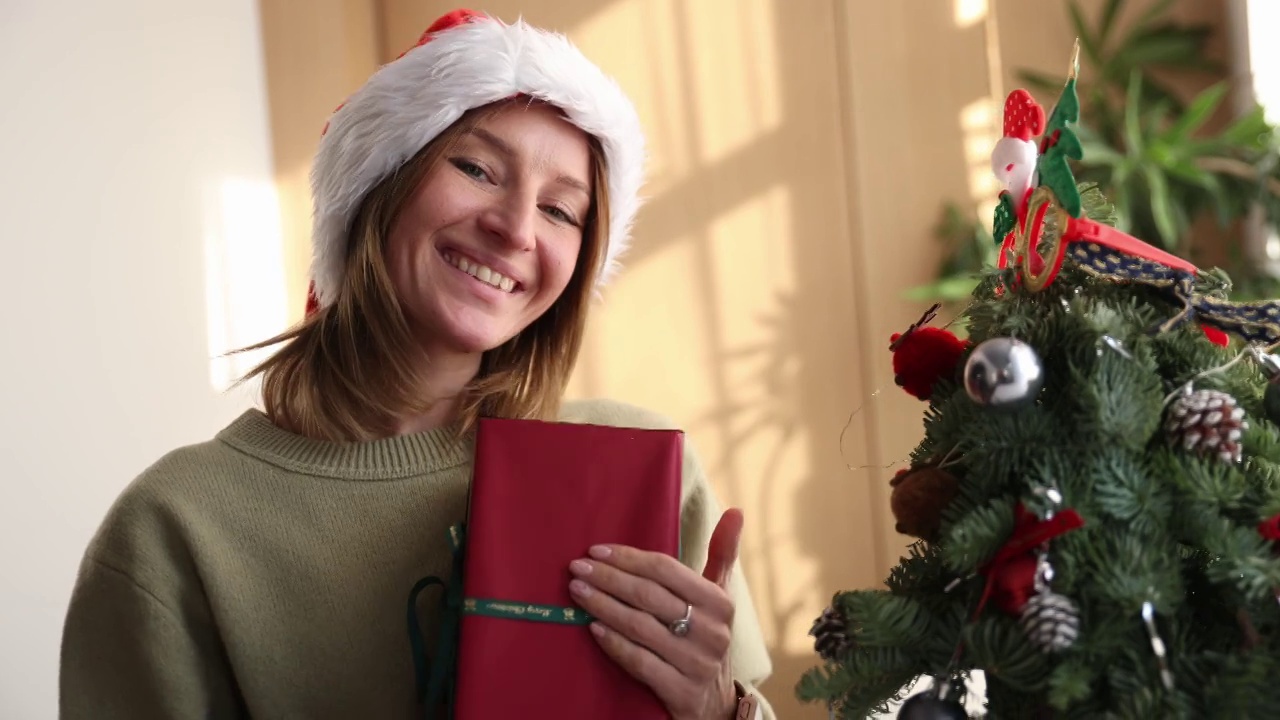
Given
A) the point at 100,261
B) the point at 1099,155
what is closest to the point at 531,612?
the point at 100,261

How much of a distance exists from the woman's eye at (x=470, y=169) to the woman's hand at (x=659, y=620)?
44 centimetres

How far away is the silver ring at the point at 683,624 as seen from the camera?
0.93 metres

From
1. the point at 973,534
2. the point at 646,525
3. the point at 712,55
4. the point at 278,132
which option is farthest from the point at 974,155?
the point at 973,534

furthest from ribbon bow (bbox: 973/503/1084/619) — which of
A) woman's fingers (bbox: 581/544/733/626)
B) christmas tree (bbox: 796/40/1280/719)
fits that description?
woman's fingers (bbox: 581/544/733/626)

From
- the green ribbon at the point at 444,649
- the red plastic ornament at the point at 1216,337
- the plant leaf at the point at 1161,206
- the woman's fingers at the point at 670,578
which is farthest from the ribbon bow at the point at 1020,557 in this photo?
the plant leaf at the point at 1161,206

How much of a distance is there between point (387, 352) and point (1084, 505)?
739 mm

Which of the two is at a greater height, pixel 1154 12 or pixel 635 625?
pixel 1154 12

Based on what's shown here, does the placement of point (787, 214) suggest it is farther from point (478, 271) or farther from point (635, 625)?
point (635, 625)

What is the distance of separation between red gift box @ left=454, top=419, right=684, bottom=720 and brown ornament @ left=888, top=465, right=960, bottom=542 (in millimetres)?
253

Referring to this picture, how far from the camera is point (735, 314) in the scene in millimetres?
2598

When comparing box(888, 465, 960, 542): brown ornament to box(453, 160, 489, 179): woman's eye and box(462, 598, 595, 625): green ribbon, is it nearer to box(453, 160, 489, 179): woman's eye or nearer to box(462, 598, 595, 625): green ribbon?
box(462, 598, 595, 625): green ribbon

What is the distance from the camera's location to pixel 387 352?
1.16m

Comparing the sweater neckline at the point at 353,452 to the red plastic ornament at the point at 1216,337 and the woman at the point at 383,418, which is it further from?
the red plastic ornament at the point at 1216,337

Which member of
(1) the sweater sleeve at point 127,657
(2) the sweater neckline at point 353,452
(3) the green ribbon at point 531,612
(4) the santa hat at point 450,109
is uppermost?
(4) the santa hat at point 450,109
